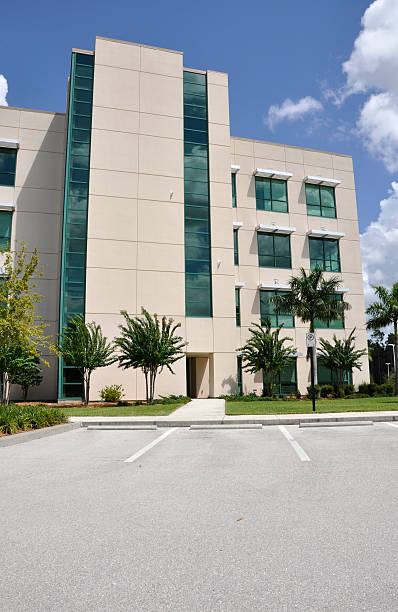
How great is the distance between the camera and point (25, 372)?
2834cm

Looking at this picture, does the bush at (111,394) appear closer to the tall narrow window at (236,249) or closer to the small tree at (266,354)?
the small tree at (266,354)

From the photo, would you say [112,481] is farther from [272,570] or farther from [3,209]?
[3,209]

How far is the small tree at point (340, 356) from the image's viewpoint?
3488cm

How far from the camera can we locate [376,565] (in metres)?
3.75

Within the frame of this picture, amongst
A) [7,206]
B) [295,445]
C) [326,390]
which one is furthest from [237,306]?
[295,445]

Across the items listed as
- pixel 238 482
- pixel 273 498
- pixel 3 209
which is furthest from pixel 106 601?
pixel 3 209

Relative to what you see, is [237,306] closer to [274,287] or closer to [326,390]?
[274,287]

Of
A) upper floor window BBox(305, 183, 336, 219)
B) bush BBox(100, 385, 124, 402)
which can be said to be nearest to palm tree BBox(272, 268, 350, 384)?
upper floor window BBox(305, 183, 336, 219)

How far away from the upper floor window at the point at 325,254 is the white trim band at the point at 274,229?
240cm

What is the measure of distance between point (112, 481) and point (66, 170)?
26963 millimetres

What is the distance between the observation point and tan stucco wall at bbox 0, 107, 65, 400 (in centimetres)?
3219

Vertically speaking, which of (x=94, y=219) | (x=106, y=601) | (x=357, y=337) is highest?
(x=94, y=219)

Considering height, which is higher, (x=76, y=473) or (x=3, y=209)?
(x=3, y=209)

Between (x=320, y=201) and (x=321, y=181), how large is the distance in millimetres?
1557
